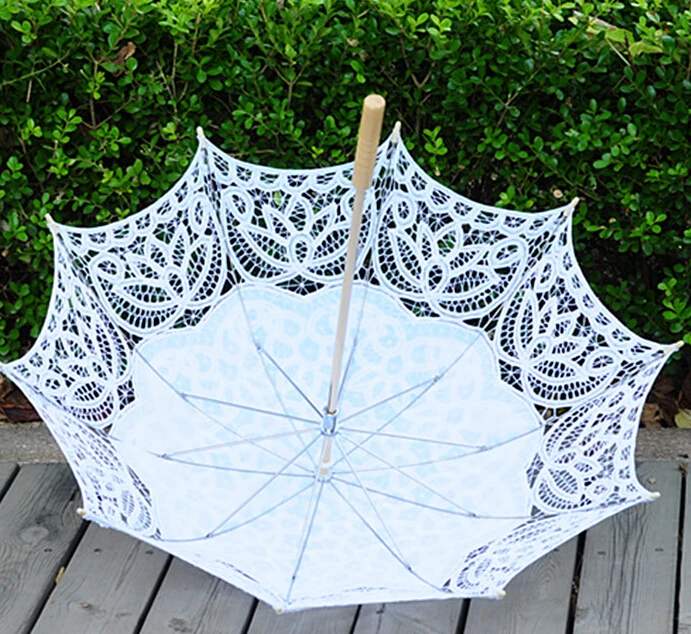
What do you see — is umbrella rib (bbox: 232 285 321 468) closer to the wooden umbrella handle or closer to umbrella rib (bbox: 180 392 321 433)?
umbrella rib (bbox: 180 392 321 433)

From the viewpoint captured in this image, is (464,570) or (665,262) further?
(665,262)

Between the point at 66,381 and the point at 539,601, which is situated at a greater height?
the point at 66,381

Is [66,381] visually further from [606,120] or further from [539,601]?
[606,120]

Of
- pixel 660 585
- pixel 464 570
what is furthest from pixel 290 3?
pixel 660 585

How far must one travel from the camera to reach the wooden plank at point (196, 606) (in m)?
2.63

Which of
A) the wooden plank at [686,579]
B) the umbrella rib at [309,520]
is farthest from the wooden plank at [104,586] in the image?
the wooden plank at [686,579]

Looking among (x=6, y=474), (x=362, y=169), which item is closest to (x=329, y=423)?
(x=362, y=169)

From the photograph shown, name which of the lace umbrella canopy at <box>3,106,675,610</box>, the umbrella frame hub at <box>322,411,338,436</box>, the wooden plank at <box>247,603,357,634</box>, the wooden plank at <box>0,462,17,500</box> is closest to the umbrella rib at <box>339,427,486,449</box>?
the lace umbrella canopy at <box>3,106,675,610</box>

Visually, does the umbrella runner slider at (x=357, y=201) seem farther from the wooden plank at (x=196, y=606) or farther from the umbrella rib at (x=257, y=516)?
the wooden plank at (x=196, y=606)

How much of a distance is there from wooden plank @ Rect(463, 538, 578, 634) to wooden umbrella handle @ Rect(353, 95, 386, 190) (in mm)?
1169

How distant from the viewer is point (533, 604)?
2.69 m

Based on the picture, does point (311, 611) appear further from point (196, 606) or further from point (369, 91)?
point (369, 91)

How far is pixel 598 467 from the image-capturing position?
2391mm

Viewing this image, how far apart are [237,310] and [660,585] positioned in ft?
3.87
